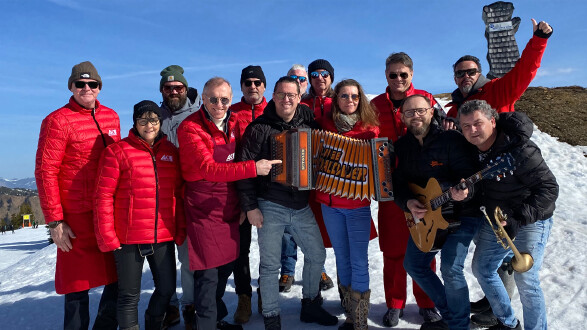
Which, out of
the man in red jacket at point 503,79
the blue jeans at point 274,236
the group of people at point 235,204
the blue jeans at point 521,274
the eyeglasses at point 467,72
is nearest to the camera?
the blue jeans at point 521,274

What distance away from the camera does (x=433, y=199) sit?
3.67 m

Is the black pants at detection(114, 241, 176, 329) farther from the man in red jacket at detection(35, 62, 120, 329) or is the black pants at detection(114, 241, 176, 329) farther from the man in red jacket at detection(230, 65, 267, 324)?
the man in red jacket at detection(230, 65, 267, 324)

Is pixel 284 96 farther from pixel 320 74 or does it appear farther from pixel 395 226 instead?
pixel 395 226

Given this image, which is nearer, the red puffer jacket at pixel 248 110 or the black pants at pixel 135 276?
the black pants at pixel 135 276

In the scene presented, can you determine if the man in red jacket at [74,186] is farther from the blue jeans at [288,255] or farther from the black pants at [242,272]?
the blue jeans at [288,255]

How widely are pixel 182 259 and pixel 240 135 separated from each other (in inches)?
63.5

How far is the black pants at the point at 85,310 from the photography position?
389 centimetres

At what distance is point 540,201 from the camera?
10.4 ft

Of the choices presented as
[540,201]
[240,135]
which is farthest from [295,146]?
[540,201]

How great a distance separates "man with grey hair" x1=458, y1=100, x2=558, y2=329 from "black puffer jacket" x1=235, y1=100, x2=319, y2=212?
5.85 ft

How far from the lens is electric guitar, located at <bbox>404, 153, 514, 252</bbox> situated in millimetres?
3125

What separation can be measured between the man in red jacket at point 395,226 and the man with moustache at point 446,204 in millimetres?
471

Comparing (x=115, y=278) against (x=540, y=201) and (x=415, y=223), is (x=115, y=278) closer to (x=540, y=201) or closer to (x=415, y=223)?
(x=415, y=223)

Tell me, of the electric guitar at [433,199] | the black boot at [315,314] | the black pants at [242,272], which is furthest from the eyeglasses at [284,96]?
the black boot at [315,314]
